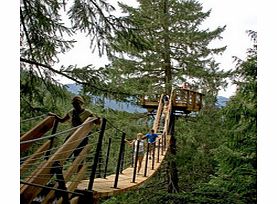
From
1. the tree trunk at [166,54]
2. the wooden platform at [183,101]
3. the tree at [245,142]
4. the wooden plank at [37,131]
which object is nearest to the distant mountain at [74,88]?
the wooden plank at [37,131]

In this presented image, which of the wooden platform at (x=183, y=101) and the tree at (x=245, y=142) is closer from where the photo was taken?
the tree at (x=245, y=142)

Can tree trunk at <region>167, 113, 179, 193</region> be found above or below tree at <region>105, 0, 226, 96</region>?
below

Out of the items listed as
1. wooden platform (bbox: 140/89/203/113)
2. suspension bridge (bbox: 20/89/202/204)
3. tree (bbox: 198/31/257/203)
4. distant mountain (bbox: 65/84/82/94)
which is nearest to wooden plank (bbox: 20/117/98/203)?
suspension bridge (bbox: 20/89/202/204)

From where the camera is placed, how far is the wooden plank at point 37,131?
4.45 ft

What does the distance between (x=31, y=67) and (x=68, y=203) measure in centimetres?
115

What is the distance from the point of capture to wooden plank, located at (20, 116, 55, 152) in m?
1.36

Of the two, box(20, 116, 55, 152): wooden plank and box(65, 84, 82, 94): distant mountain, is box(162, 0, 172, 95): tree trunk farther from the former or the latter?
box(20, 116, 55, 152): wooden plank

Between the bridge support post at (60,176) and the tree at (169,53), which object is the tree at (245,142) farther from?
the tree at (169,53)

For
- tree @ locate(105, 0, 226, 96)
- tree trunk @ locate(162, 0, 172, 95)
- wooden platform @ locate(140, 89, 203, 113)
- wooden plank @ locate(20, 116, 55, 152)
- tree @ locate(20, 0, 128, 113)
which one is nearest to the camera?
wooden plank @ locate(20, 116, 55, 152)

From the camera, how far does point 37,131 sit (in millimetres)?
1472
